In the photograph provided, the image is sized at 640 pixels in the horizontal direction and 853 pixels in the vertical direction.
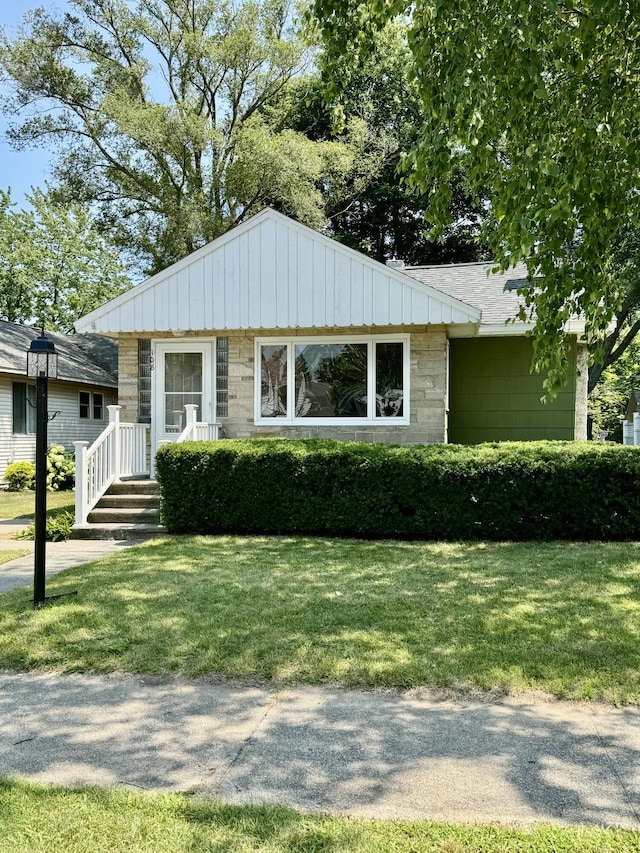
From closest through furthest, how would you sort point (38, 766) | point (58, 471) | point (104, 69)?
point (38, 766)
point (58, 471)
point (104, 69)

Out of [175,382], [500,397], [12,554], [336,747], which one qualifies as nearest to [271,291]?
[175,382]

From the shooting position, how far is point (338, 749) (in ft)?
9.64

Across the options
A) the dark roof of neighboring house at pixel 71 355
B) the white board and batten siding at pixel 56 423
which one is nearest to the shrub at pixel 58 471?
the white board and batten siding at pixel 56 423

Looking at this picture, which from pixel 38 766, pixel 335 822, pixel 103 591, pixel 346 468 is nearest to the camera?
pixel 335 822

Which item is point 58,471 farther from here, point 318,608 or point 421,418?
point 318,608

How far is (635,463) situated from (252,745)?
6.29 meters

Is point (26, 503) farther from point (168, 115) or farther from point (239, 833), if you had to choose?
point (168, 115)

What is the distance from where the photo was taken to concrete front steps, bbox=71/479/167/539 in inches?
351

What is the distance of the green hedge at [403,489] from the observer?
7773mm

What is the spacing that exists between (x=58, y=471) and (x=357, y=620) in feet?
42.0

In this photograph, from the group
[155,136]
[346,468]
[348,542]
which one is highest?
[155,136]

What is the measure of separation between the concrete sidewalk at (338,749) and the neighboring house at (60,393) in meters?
12.3

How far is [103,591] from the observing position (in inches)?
222

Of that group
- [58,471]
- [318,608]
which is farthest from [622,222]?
[58,471]
